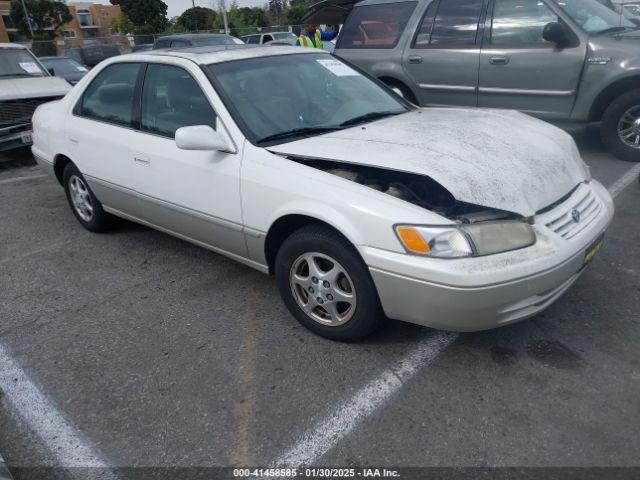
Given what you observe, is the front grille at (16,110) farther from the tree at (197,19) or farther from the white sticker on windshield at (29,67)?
the tree at (197,19)

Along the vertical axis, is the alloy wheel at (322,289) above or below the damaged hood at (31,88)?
below

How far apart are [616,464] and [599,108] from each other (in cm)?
494

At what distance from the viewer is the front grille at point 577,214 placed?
263cm

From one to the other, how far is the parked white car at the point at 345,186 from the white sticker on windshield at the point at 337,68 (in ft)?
0.07

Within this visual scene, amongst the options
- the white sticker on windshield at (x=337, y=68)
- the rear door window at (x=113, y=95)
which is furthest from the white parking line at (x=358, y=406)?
the rear door window at (x=113, y=95)

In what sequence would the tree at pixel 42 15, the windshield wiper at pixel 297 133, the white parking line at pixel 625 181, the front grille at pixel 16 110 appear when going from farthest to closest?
the tree at pixel 42 15, the front grille at pixel 16 110, the white parking line at pixel 625 181, the windshield wiper at pixel 297 133

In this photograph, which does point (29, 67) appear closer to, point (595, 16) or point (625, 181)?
point (595, 16)

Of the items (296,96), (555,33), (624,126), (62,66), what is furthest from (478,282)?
(62,66)

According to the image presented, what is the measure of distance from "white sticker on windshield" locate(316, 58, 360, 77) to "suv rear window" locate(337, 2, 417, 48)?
10.8 feet

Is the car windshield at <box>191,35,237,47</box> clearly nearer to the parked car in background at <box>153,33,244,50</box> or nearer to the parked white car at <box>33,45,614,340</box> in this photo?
the parked car in background at <box>153,33,244,50</box>

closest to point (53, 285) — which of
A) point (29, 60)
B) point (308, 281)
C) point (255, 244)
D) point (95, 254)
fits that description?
point (95, 254)

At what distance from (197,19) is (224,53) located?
179 feet

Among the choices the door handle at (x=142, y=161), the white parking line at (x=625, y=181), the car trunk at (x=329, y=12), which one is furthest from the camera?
the car trunk at (x=329, y=12)

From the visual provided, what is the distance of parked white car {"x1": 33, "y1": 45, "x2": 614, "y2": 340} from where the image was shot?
2428 millimetres
